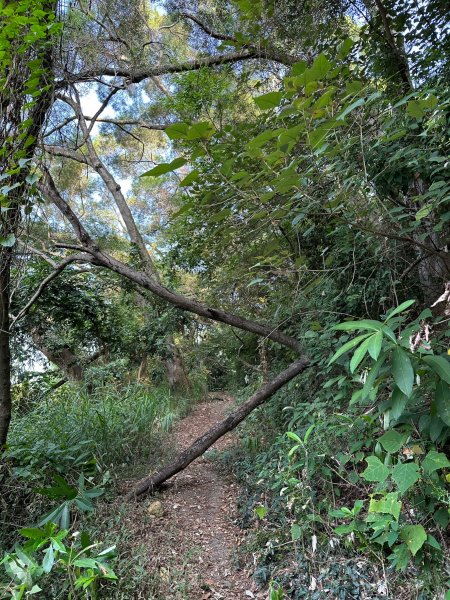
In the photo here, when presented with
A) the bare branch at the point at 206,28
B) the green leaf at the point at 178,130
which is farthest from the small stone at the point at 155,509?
the bare branch at the point at 206,28

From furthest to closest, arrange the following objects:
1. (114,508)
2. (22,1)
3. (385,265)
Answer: (385,265) < (114,508) < (22,1)

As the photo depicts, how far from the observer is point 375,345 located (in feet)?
3.58

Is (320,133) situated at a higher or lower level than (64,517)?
higher

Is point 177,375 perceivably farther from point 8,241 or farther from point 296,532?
point 8,241

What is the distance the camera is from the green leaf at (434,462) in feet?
4.80

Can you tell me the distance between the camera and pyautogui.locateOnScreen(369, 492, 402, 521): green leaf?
1474 mm

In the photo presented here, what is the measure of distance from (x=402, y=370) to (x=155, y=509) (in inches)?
92.7

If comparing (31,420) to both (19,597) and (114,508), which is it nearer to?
(114,508)

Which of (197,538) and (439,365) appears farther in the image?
(197,538)

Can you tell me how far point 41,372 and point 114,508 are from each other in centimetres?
A: 275

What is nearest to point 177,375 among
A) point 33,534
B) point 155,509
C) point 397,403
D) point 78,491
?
point 155,509

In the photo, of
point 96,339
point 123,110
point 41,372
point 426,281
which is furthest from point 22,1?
point 123,110

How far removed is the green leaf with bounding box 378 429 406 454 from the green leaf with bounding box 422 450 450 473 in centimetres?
13

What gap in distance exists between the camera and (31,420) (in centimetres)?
329
